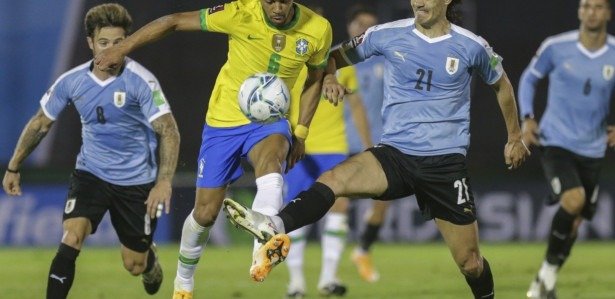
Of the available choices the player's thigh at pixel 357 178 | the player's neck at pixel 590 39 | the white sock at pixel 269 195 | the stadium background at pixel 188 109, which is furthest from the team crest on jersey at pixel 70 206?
the stadium background at pixel 188 109

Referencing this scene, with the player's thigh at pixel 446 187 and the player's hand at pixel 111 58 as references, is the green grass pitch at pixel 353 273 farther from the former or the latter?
the player's hand at pixel 111 58

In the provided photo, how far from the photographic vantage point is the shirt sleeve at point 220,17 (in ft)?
27.3

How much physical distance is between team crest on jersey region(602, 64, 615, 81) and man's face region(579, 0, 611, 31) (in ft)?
1.06

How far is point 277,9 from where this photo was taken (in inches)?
327

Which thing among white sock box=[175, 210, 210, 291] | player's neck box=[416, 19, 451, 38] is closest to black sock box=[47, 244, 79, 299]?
white sock box=[175, 210, 210, 291]

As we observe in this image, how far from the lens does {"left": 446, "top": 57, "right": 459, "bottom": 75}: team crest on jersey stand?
8109mm

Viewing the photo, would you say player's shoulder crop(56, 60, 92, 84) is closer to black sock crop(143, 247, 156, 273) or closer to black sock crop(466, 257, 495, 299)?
black sock crop(143, 247, 156, 273)

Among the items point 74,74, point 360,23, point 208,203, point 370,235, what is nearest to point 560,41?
point 360,23

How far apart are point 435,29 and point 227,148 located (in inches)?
60.2

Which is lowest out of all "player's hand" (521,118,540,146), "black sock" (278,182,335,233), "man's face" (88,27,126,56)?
"player's hand" (521,118,540,146)

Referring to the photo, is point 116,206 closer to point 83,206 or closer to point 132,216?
point 132,216

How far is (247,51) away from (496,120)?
8879 mm

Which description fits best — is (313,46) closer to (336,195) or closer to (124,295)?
(336,195)

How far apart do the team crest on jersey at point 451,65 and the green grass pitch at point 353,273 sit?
3322 millimetres
